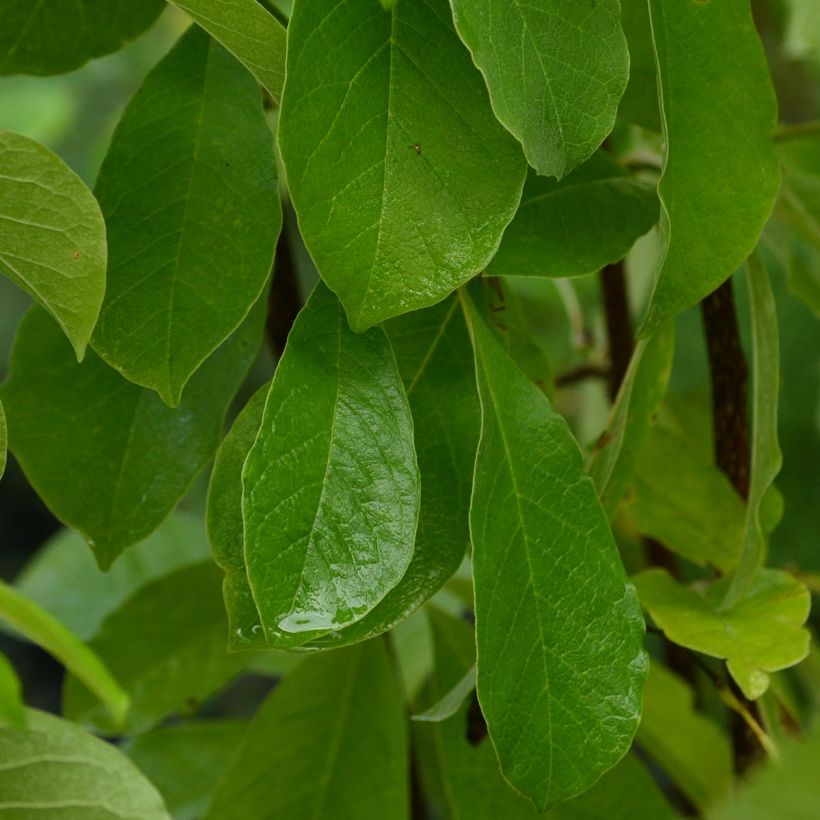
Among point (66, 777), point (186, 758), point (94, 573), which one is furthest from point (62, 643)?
point (94, 573)

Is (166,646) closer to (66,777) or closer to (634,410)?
(66,777)

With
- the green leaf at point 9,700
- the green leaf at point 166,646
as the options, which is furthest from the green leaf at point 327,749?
the green leaf at point 9,700

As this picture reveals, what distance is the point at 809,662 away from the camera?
584 mm

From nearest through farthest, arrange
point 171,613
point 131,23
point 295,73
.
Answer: point 295,73, point 131,23, point 171,613

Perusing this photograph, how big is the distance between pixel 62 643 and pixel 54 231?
0.34ft

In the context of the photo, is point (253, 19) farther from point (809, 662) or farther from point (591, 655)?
point (809, 662)

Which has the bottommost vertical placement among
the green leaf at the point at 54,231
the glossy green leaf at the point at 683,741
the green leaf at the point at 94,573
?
the glossy green leaf at the point at 683,741

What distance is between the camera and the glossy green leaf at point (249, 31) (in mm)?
289

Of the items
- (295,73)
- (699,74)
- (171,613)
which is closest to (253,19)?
(295,73)

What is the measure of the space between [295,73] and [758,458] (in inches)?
8.3

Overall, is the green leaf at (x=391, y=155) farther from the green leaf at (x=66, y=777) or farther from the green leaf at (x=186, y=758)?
the green leaf at (x=186, y=758)

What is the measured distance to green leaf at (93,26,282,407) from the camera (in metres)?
0.33

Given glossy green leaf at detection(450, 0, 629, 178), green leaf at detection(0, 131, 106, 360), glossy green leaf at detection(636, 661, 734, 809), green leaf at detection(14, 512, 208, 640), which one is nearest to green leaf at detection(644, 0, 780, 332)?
glossy green leaf at detection(450, 0, 629, 178)

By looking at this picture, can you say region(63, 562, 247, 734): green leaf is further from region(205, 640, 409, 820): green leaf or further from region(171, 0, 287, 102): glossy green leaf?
region(171, 0, 287, 102): glossy green leaf
